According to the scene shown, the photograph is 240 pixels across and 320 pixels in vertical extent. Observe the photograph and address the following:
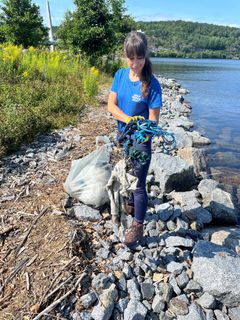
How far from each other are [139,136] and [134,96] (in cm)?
45

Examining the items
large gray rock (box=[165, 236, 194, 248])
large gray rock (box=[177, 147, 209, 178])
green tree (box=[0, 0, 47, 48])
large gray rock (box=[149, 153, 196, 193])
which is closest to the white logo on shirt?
large gray rock (box=[165, 236, 194, 248])

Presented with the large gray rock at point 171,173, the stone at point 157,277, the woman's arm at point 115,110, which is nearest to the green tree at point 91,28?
the large gray rock at point 171,173

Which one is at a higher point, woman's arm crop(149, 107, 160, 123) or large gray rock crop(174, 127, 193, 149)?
woman's arm crop(149, 107, 160, 123)

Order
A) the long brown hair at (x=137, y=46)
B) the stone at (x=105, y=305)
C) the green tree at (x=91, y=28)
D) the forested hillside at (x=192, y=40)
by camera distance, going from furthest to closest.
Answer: the forested hillside at (x=192, y=40), the green tree at (x=91, y=28), the long brown hair at (x=137, y=46), the stone at (x=105, y=305)

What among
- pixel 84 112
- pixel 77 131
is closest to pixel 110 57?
pixel 84 112

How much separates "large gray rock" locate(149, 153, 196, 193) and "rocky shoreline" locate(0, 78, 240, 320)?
68 millimetres

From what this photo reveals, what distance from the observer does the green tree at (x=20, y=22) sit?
20.4 m

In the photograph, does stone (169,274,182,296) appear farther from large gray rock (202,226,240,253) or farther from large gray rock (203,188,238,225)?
large gray rock (203,188,238,225)

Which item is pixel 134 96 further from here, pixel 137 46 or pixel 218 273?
pixel 218 273

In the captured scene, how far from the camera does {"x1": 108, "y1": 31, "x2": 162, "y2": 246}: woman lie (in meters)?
3.22

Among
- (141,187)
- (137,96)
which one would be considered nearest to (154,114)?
(137,96)

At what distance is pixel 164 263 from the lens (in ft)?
12.6

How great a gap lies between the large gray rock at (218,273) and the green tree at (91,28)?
592 inches

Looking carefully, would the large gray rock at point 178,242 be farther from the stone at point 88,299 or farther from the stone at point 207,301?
the stone at point 88,299
